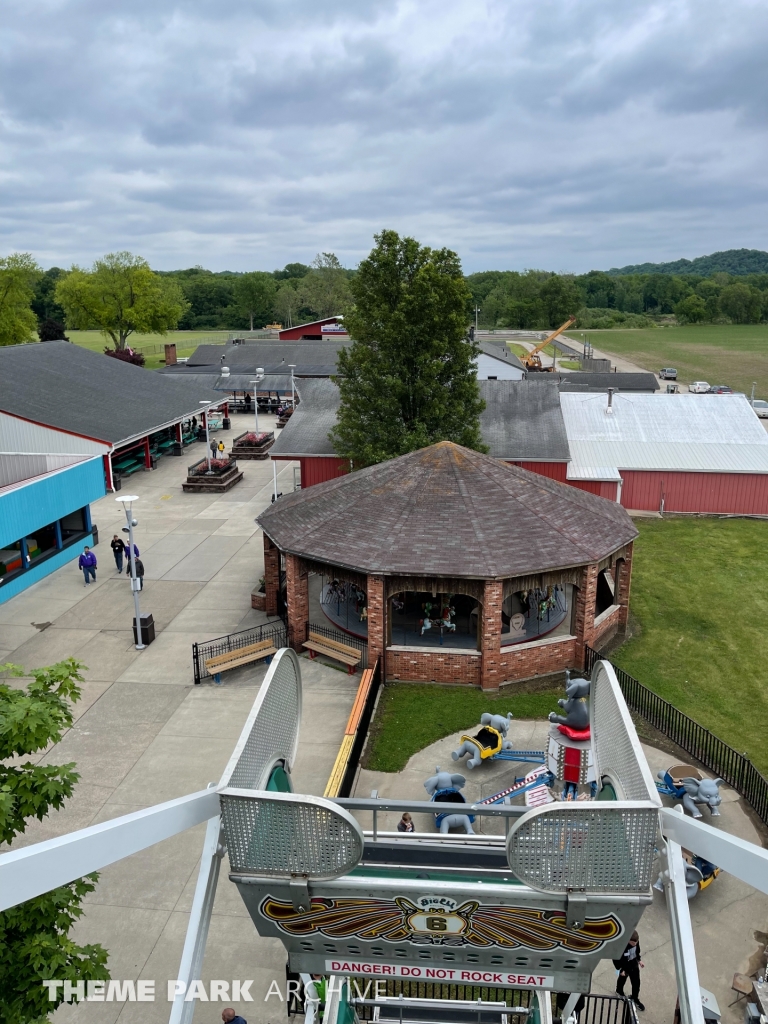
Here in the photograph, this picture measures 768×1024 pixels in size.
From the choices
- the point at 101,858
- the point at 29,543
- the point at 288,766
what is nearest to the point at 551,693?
the point at 288,766

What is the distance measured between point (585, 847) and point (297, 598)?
14709 millimetres

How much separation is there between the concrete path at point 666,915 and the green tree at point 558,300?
140 m

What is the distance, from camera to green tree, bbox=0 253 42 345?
74.0 m

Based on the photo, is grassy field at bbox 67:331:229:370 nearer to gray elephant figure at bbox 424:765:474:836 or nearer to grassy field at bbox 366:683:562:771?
grassy field at bbox 366:683:562:771

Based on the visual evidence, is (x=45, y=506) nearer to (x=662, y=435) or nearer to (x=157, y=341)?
(x=662, y=435)

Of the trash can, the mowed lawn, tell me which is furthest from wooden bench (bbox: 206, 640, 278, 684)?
the mowed lawn

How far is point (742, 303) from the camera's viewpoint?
161750 mm

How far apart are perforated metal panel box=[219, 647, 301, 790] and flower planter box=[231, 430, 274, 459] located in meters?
37.8

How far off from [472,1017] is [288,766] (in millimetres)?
3987

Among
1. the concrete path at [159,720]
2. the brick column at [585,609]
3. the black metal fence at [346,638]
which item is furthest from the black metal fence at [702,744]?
the concrete path at [159,720]

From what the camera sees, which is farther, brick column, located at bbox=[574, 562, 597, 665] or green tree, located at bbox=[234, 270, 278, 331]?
green tree, located at bbox=[234, 270, 278, 331]

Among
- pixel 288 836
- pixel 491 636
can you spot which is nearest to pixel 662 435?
pixel 491 636

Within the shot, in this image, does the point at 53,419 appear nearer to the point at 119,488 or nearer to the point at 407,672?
the point at 119,488

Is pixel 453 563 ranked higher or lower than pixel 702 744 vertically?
higher
